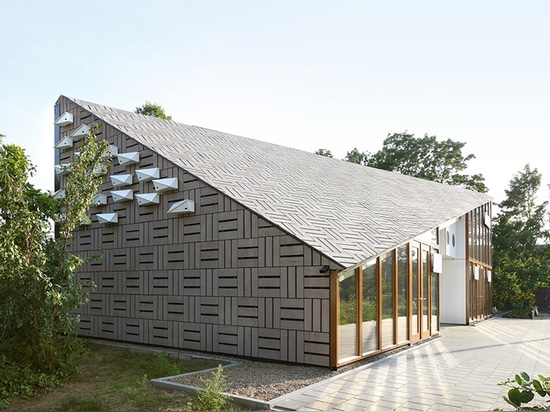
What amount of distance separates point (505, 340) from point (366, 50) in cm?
824

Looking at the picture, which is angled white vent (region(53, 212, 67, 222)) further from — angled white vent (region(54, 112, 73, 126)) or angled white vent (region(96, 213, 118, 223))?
angled white vent (region(54, 112, 73, 126))

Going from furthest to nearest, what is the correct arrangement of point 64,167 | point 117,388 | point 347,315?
point 64,167, point 347,315, point 117,388

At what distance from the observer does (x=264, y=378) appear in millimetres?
7875

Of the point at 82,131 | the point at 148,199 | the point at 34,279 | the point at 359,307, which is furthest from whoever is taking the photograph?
the point at 82,131

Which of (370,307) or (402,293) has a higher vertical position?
(402,293)

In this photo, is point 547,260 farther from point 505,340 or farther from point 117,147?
point 117,147

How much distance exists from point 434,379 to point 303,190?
17.5 ft

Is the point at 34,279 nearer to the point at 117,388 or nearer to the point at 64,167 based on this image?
the point at 117,388

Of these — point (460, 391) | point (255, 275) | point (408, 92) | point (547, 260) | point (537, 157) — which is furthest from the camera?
point (537, 157)

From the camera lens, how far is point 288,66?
524 inches

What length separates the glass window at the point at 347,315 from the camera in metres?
8.70

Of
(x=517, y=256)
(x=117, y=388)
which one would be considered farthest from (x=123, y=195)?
(x=517, y=256)

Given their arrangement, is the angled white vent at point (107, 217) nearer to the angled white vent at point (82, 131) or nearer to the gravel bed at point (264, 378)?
the angled white vent at point (82, 131)

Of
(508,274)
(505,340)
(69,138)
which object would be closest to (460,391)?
(505,340)
